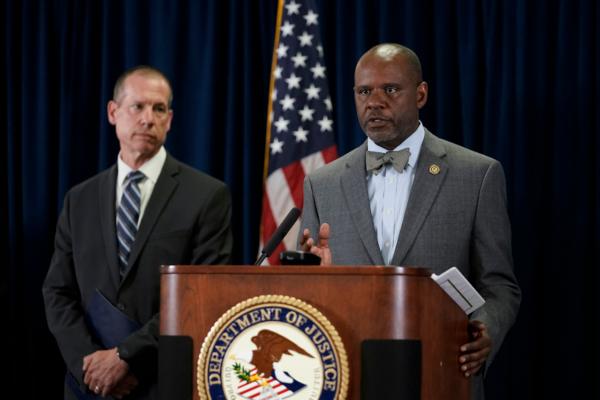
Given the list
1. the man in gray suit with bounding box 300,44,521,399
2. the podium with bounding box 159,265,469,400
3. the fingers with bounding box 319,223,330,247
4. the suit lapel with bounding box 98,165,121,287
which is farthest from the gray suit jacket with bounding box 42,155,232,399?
the podium with bounding box 159,265,469,400

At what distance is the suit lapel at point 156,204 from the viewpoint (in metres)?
3.29

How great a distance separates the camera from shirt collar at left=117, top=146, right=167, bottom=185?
3.51 meters

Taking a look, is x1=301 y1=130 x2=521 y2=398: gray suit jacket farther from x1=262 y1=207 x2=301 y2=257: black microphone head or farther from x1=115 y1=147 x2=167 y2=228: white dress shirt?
x1=115 y1=147 x2=167 y2=228: white dress shirt

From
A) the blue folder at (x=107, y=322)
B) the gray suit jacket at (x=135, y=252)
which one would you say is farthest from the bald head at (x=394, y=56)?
the blue folder at (x=107, y=322)

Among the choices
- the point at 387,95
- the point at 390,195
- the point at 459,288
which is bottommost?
the point at 459,288

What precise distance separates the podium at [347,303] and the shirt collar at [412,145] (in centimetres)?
85

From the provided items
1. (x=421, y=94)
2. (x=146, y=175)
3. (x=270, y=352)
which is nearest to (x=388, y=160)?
(x=421, y=94)

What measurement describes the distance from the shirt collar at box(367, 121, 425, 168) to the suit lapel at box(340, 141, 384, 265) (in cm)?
3

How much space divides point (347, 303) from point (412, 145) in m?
1.03

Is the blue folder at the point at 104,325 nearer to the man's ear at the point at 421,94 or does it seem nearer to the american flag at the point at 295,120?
the american flag at the point at 295,120

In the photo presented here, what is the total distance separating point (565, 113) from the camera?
12.2 feet

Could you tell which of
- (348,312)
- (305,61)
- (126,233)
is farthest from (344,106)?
(348,312)

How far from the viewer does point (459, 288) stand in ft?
6.38

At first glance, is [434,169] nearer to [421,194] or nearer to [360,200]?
[421,194]
